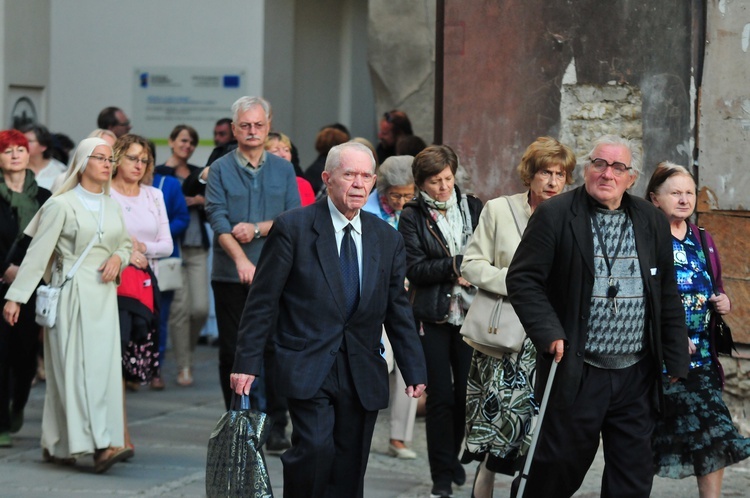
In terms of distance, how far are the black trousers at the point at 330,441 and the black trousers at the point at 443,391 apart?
1.46 meters

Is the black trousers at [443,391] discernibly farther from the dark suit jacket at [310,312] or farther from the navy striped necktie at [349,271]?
the navy striped necktie at [349,271]

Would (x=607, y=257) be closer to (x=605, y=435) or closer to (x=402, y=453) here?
(x=605, y=435)

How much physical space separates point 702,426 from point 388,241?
1836mm

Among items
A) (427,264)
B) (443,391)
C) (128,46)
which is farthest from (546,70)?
(128,46)

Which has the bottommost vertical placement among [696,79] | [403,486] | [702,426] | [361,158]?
[403,486]

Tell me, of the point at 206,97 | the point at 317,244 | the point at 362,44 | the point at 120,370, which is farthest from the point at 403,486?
the point at 362,44

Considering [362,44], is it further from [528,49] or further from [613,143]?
[613,143]

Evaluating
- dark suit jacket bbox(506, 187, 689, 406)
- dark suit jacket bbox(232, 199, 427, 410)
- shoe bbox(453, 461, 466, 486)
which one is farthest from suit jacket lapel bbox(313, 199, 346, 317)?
shoe bbox(453, 461, 466, 486)

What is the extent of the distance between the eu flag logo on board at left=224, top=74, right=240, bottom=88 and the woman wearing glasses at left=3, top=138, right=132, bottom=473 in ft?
17.3

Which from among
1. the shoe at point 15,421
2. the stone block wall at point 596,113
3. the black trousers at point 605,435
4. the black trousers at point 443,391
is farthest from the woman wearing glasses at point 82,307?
the black trousers at point 605,435

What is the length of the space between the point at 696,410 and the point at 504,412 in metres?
0.89

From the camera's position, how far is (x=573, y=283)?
5.42 m

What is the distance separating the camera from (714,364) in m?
6.41

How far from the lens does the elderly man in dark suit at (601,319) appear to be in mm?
5414
